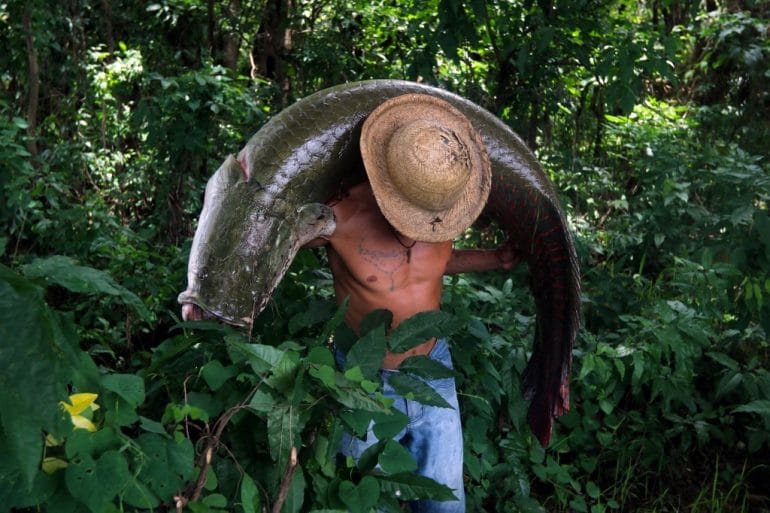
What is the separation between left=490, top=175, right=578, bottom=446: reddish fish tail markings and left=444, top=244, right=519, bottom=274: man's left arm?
73 millimetres

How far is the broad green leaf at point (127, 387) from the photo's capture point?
132cm

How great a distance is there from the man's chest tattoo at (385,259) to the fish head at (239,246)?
25 cm

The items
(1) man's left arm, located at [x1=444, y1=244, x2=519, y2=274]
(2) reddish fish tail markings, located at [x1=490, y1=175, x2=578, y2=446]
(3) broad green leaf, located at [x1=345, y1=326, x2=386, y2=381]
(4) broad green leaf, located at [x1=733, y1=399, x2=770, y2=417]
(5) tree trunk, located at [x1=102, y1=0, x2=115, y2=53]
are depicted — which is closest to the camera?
(3) broad green leaf, located at [x1=345, y1=326, x2=386, y2=381]

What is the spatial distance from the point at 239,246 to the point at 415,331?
0.55m

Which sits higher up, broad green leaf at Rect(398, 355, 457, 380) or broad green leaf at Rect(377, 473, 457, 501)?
broad green leaf at Rect(398, 355, 457, 380)

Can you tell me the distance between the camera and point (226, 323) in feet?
7.02

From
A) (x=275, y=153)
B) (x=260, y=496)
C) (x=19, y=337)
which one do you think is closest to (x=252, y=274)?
(x=275, y=153)

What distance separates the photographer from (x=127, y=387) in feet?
4.40

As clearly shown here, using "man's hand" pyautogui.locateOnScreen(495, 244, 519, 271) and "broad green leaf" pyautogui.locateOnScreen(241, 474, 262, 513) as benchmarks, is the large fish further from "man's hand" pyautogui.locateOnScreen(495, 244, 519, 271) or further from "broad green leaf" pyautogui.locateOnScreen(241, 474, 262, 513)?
"broad green leaf" pyautogui.locateOnScreen(241, 474, 262, 513)

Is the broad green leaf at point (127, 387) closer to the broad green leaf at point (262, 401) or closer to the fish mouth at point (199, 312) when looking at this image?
the broad green leaf at point (262, 401)

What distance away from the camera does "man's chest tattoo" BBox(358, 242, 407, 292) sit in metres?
2.47

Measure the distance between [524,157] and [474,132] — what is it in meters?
0.40

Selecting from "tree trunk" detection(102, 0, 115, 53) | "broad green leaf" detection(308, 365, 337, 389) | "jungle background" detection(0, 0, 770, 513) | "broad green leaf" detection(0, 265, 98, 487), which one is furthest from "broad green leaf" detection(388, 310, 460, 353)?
"tree trunk" detection(102, 0, 115, 53)

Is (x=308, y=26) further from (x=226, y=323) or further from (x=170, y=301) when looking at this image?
(x=226, y=323)
